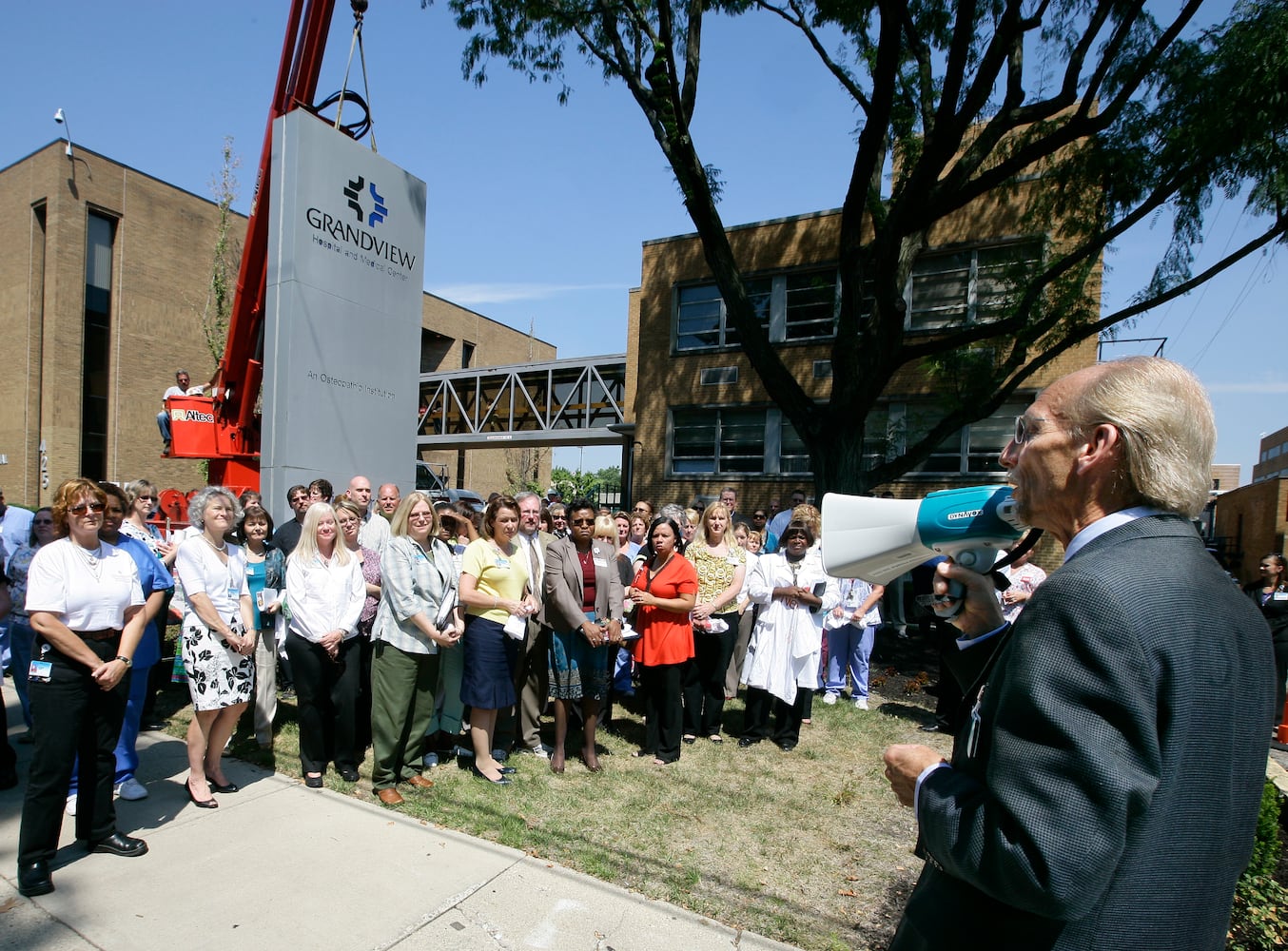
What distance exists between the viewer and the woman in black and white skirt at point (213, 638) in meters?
4.33

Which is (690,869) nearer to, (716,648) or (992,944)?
(716,648)

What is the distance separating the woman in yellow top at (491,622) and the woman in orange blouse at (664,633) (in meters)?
0.96

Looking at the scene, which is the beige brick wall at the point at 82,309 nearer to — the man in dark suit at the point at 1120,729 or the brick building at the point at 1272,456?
the man in dark suit at the point at 1120,729

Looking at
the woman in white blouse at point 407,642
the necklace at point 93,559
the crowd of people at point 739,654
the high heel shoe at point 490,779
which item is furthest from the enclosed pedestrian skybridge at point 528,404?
the necklace at point 93,559

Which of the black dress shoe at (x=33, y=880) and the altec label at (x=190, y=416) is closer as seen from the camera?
the black dress shoe at (x=33, y=880)

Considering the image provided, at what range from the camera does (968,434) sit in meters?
15.7

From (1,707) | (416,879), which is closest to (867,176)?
(416,879)

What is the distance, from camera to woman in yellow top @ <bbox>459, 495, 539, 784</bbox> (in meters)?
4.98

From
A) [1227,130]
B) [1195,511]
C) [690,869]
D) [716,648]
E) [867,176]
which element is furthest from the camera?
[867,176]

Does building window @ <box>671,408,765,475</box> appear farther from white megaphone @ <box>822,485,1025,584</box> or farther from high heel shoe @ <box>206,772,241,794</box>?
white megaphone @ <box>822,485,1025,584</box>

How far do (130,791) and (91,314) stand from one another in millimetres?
23693

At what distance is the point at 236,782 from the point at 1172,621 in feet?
17.2

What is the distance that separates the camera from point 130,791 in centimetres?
433

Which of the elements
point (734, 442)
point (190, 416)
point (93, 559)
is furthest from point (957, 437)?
point (93, 559)
